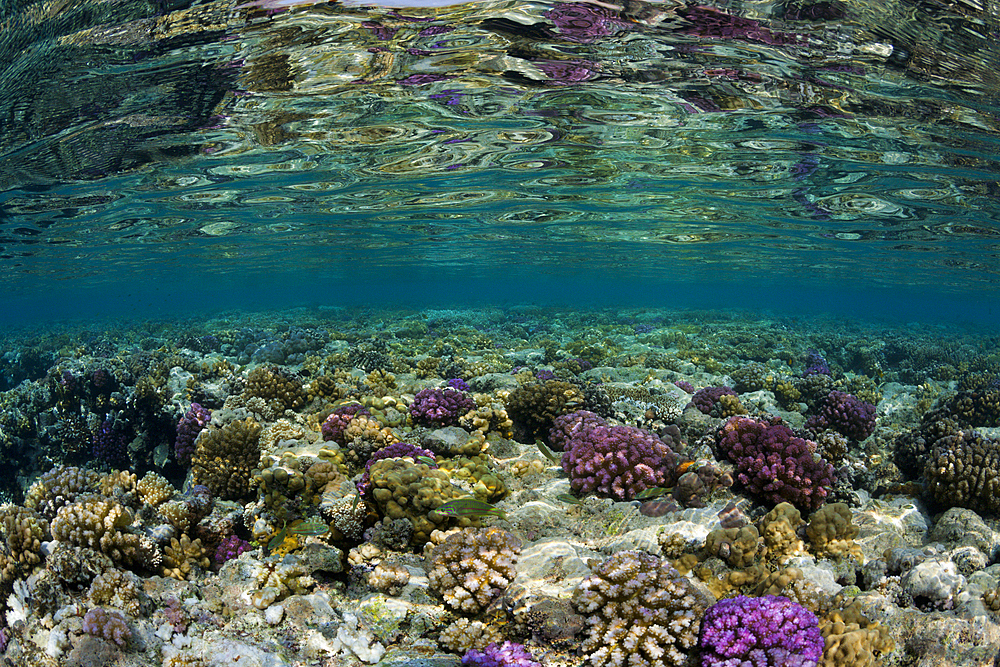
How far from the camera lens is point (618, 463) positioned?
6406mm

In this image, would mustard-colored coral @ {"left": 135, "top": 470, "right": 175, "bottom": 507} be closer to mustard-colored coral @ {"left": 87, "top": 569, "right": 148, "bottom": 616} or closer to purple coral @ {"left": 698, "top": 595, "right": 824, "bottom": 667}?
mustard-colored coral @ {"left": 87, "top": 569, "right": 148, "bottom": 616}

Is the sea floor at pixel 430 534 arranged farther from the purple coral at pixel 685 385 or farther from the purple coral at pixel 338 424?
the purple coral at pixel 685 385

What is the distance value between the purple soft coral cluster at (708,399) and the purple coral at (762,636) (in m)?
6.42

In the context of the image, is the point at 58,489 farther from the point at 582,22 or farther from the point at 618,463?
the point at 582,22

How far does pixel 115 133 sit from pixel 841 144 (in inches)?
755

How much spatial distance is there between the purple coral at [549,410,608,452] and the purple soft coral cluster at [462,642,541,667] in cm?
401

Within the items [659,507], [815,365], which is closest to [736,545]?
[659,507]

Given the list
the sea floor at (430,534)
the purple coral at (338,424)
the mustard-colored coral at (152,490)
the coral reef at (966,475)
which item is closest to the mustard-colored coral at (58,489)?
the sea floor at (430,534)

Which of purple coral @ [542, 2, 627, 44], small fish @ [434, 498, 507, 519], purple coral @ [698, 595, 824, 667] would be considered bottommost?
purple coral @ [698, 595, 824, 667]

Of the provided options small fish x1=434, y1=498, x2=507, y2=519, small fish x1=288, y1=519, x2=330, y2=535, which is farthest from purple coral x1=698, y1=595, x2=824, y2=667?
small fish x1=288, y1=519, x2=330, y2=535

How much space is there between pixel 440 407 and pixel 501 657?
4.60m

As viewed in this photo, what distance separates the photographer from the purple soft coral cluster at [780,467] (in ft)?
19.8

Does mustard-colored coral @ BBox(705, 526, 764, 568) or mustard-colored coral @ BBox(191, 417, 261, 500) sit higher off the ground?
mustard-colored coral @ BBox(705, 526, 764, 568)

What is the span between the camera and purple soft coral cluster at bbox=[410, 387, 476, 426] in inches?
321
